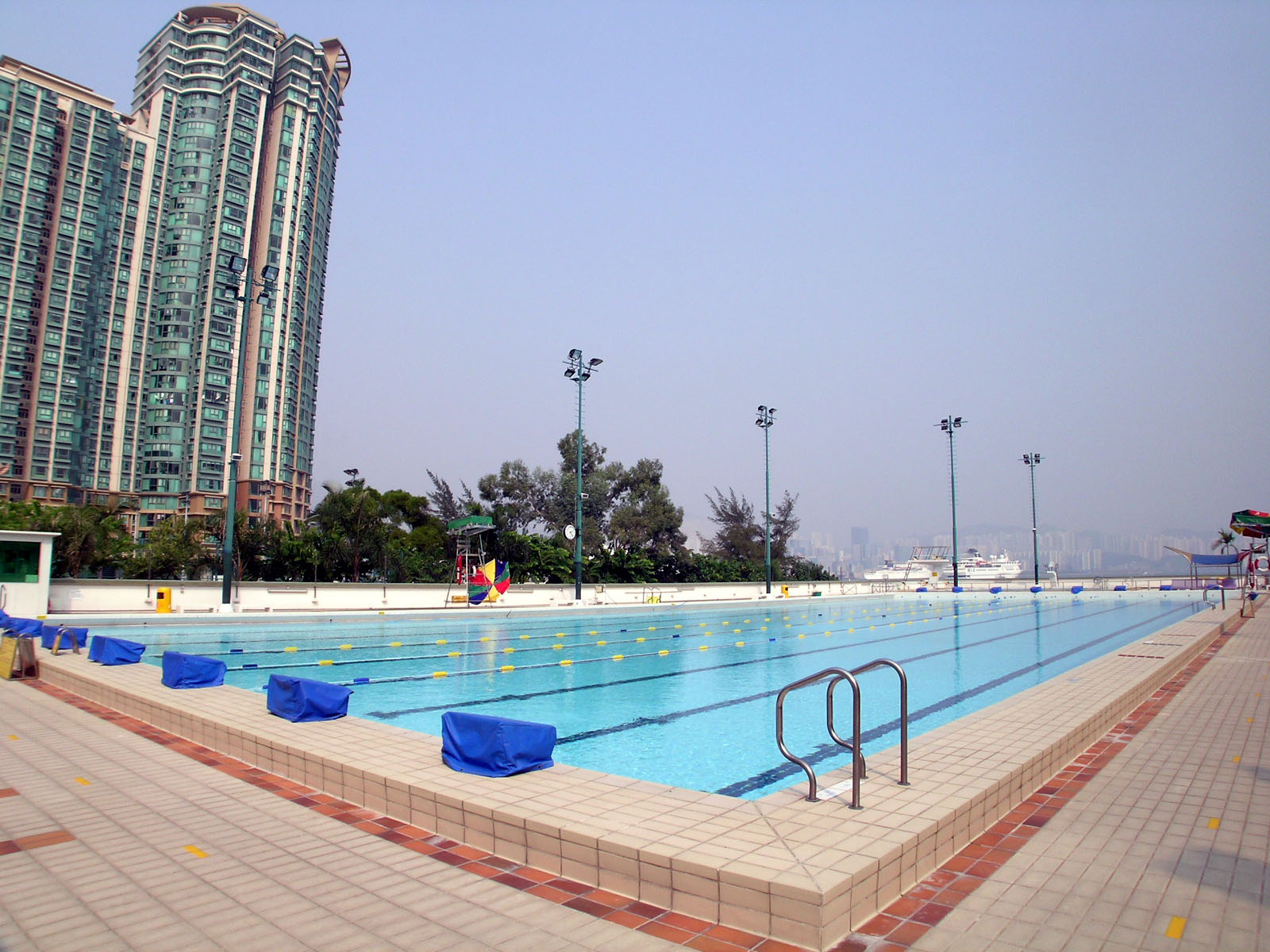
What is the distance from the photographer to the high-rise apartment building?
69.2 m

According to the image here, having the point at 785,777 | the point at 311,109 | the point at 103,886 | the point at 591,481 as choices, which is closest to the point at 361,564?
the point at 591,481

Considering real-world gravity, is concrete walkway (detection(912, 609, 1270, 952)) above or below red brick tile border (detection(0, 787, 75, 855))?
above

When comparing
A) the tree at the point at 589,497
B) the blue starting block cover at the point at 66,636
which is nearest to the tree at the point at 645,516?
the tree at the point at 589,497

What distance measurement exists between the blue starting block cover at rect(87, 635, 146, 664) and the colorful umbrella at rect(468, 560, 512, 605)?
46.0 ft

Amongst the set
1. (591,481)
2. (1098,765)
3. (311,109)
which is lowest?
(1098,765)

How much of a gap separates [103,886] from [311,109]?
319 ft

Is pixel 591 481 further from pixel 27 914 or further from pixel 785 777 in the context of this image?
pixel 27 914

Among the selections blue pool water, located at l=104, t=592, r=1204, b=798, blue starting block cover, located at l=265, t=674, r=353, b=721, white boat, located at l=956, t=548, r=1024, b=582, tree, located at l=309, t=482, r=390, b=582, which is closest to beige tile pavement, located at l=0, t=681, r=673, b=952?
blue starting block cover, located at l=265, t=674, r=353, b=721

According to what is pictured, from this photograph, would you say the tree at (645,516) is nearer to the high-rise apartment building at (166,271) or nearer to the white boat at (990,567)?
the high-rise apartment building at (166,271)

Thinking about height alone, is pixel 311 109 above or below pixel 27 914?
above

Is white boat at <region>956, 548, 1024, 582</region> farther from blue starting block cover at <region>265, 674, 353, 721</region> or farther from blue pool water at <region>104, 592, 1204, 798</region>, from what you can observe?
blue starting block cover at <region>265, 674, 353, 721</region>

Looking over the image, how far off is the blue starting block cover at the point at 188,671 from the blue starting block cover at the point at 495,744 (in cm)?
444

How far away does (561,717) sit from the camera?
364 inches

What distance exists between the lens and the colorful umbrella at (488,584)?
2362 centimetres
